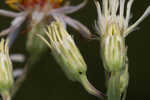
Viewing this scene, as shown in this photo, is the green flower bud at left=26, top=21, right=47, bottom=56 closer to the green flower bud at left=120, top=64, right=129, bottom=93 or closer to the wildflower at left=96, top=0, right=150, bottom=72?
the wildflower at left=96, top=0, right=150, bottom=72

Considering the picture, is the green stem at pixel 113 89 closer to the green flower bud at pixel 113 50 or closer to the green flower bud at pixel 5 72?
the green flower bud at pixel 113 50

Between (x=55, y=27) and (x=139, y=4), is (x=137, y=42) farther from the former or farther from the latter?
(x=55, y=27)

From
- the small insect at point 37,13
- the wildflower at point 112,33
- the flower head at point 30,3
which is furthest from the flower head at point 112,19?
the flower head at point 30,3

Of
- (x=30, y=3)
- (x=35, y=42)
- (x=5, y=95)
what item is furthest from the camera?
(x=30, y=3)

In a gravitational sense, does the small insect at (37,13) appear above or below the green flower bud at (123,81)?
above

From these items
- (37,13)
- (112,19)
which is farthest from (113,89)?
(37,13)

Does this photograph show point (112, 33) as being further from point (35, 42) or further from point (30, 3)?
point (30, 3)
